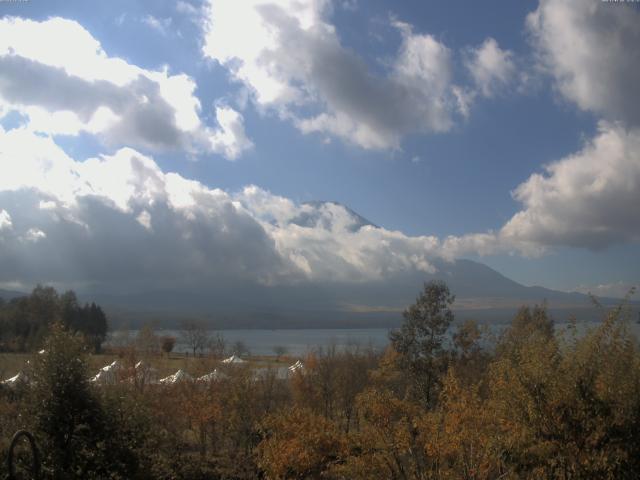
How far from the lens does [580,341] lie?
13.1 m

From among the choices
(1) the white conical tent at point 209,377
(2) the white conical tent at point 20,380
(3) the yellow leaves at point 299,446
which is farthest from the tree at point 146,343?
(3) the yellow leaves at point 299,446

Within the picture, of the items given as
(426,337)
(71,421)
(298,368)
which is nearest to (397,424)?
(71,421)

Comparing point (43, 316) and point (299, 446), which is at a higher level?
point (43, 316)

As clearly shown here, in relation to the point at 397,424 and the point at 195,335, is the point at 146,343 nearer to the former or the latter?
the point at 397,424

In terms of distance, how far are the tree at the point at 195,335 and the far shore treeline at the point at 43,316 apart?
13695mm

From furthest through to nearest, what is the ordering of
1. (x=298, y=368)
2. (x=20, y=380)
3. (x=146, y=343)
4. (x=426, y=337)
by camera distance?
(x=146, y=343)
(x=298, y=368)
(x=426, y=337)
(x=20, y=380)

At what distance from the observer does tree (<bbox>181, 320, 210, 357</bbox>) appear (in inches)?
3445

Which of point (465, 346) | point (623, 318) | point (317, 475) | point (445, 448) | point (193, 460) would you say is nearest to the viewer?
point (623, 318)

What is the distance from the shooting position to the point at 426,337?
111ft

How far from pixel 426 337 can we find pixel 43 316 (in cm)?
6875

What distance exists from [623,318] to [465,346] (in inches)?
895

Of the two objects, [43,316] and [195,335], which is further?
[195,335]

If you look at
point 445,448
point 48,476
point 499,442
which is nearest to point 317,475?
point 445,448

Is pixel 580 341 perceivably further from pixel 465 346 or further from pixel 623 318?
pixel 465 346
